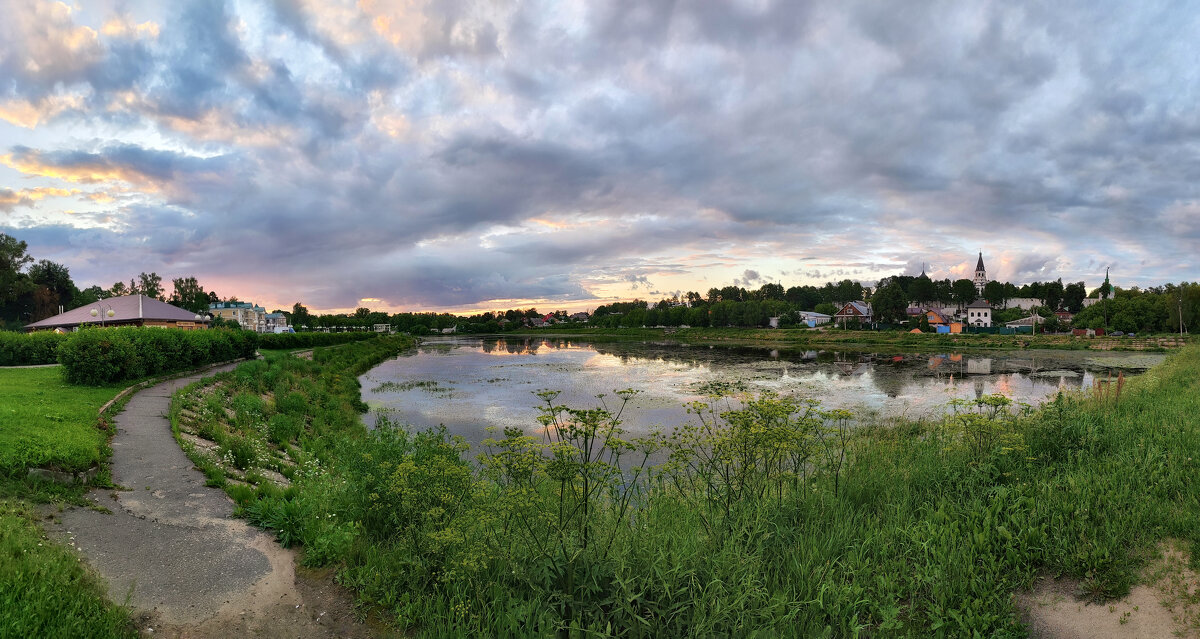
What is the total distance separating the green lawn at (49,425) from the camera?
22.6 ft

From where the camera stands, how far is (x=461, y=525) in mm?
4238

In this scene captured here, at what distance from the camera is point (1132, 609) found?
15.1ft

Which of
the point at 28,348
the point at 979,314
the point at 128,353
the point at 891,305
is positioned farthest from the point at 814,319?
the point at 28,348

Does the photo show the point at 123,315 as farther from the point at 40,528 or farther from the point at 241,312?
the point at 241,312

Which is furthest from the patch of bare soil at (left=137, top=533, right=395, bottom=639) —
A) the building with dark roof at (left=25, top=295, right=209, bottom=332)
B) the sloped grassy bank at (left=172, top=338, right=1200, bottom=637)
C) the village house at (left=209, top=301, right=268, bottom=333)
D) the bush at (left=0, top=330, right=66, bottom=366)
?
the village house at (left=209, top=301, right=268, bottom=333)

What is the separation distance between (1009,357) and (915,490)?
4722 cm

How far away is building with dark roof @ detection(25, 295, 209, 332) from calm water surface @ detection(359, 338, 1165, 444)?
2537 cm

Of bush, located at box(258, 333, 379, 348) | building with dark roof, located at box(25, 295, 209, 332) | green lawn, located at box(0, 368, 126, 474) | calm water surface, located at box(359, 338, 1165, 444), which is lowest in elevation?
calm water surface, located at box(359, 338, 1165, 444)

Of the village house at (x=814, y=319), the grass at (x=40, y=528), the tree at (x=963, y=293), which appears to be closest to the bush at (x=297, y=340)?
the grass at (x=40, y=528)

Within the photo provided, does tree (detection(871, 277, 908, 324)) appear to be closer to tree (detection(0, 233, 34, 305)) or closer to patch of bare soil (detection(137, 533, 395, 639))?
patch of bare soil (detection(137, 533, 395, 639))

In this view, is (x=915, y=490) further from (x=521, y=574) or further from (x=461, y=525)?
(x=461, y=525)

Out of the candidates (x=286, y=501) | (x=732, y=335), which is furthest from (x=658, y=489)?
(x=732, y=335)

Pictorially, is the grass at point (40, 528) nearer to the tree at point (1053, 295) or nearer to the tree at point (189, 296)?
the tree at point (189, 296)

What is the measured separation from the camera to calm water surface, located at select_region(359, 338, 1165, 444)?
18.2m
